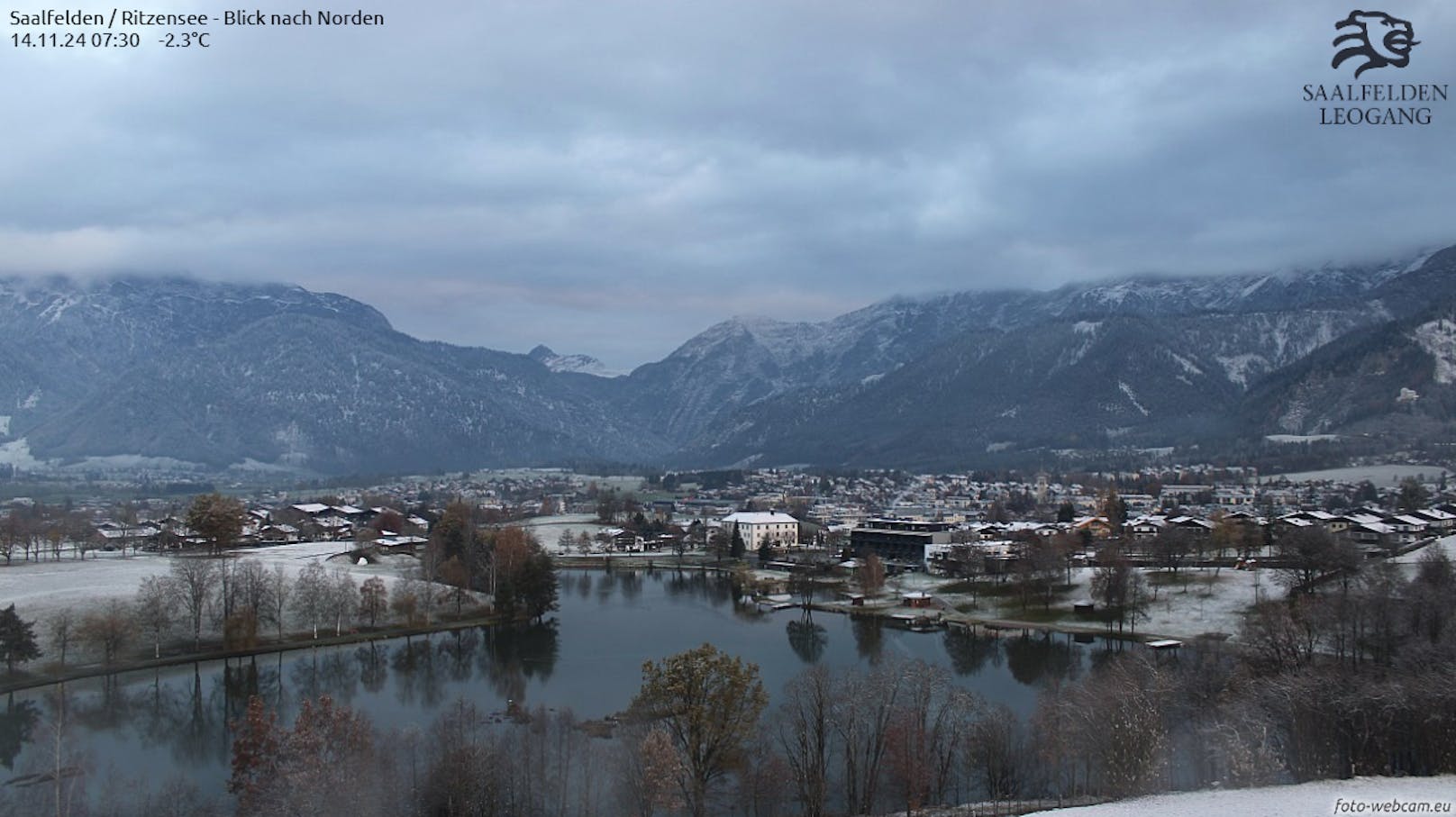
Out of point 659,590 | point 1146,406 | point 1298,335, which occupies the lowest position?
point 659,590

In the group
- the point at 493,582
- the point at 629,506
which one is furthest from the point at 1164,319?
the point at 493,582

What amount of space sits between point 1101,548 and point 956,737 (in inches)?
1044

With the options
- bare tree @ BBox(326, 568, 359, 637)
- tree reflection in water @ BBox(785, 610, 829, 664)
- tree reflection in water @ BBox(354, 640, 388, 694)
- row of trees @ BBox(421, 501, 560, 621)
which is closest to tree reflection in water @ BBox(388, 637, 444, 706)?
tree reflection in water @ BBox(354, 640, 388, 694)

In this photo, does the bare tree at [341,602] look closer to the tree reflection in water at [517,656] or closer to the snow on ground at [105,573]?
the snow on ground at [105,573]

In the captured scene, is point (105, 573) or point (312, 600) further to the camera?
point (105, 573)

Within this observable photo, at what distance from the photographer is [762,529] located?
61.8m

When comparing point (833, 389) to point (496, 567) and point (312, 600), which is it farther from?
point (312, 600)

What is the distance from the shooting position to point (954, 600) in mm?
38125

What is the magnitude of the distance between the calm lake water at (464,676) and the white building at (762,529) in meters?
22.9

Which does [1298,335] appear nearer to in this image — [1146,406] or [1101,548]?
[1146,406]

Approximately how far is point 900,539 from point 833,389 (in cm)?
14108

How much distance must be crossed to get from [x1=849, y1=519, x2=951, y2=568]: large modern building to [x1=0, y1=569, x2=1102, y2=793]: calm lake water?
13821 millimetres

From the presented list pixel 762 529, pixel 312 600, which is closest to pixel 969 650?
pixel 312 600

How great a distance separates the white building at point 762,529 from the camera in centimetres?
6075
